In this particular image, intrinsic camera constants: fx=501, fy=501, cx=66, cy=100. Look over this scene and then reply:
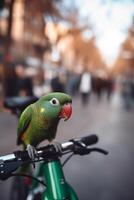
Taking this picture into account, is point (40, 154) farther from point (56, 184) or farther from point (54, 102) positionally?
point (54, 102)

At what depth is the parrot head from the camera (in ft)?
7.64

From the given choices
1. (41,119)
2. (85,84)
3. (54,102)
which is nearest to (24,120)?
(41,119)

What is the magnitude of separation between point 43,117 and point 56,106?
14cm

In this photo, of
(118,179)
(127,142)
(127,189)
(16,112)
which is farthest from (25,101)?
(127,142)

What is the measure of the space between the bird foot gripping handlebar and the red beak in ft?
0.91

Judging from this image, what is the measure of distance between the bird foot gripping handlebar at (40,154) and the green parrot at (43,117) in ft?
0.18

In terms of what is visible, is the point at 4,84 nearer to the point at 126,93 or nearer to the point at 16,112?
the point at 126,93

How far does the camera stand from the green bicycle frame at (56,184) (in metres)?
2.54

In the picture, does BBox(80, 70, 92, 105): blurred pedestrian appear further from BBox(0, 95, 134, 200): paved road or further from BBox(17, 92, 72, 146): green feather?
BBox(17, 92, 72, 146): green feather

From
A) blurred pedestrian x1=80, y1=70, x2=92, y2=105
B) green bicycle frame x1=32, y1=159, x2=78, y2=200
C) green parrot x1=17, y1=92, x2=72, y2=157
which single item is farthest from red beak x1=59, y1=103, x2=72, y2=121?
blurred pedestrian x1=80, y1=70, x2=92, y2=105

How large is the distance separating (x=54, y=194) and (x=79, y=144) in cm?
37

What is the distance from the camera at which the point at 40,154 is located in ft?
8.30

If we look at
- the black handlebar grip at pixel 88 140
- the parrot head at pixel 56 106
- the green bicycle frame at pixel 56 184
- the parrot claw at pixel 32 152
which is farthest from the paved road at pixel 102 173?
the parrot head at pixel 56 106

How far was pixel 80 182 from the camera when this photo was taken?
22.2 ft
